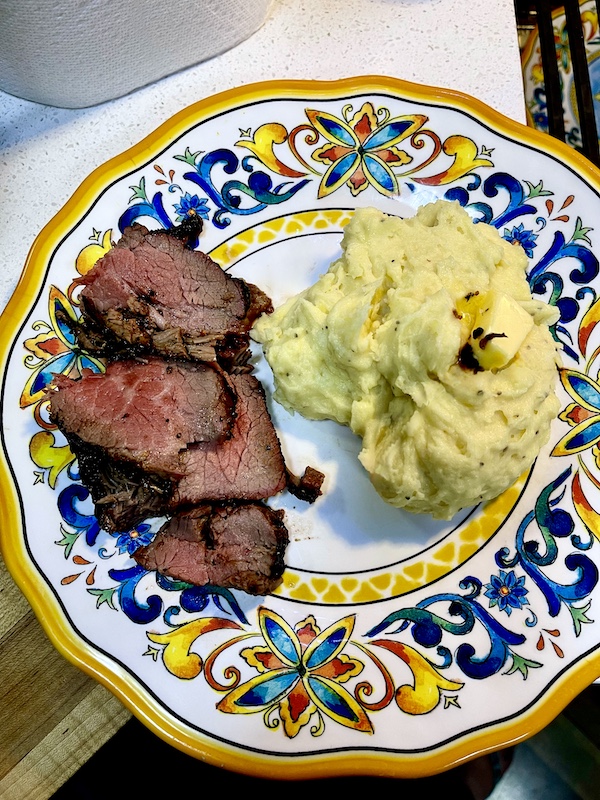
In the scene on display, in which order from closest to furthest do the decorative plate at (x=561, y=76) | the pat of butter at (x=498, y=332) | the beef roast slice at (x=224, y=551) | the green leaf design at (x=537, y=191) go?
1. the pat of butter at (x=498, y=332)
2. the beef roast slice at (x=224, y=551)
3. the green leaf design at (x=537, y=191)
4. the decorative plate at (x=561, y=76)

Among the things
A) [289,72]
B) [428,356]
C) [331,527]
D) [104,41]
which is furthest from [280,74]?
[331,527]

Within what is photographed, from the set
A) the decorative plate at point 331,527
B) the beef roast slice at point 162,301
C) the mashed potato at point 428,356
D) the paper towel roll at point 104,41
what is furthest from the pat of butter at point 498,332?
the paper towel roll at point 104,41

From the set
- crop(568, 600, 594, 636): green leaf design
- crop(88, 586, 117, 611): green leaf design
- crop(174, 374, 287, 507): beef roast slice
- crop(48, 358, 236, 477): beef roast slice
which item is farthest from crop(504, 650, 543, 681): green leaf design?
crop(88, 586, 117, 611): green leaf design

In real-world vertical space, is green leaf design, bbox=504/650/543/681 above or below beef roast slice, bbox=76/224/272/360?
below

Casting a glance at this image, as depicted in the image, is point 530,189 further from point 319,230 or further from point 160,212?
point 160,212

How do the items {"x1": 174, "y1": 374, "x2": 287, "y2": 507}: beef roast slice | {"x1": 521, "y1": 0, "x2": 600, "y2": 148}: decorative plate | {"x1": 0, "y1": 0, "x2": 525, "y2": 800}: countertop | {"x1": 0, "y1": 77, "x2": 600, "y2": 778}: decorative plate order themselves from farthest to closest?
{"x1": 521, "y1": 0, "x2": 600, "y2": 148}: decorative plate
{"x1": 0, "y1": 0, "x2": 525, "y2": 800}: countertop
{"x1": 174, "y1": 374, "x2": 287, "y2": 507}: beef roast slice
{"x1": 0, "y1": 77, "x2": 600, "y2": 778}: decorative plate

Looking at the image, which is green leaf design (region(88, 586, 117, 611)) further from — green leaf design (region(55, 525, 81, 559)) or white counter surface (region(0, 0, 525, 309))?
white counter surface (region(0, 0, 525, 309))

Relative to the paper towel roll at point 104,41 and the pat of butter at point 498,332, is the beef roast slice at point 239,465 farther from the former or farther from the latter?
the paper towel roll at point 104,41
